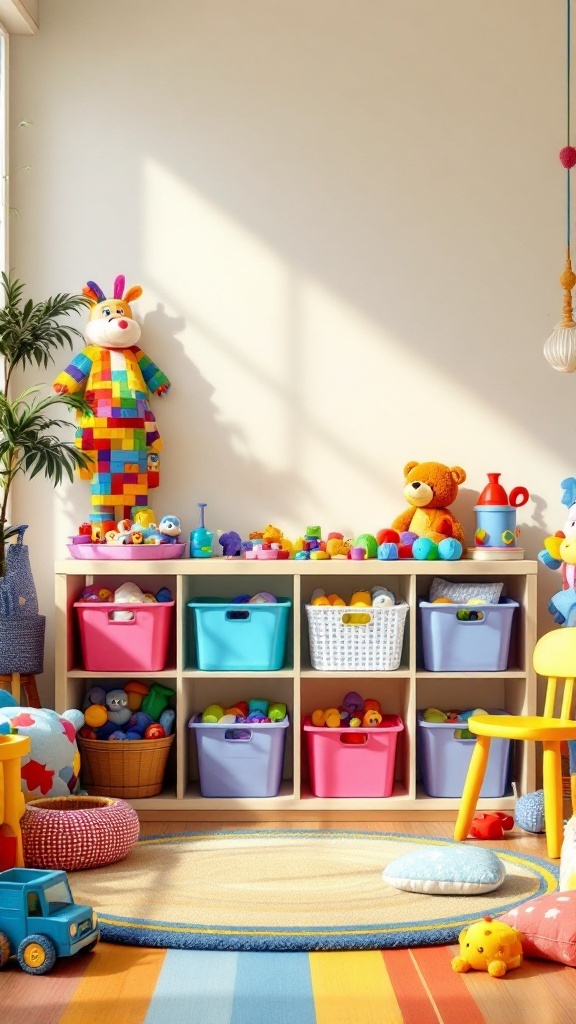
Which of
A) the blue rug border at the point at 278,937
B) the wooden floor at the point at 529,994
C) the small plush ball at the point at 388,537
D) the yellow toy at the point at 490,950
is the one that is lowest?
the blue rug border at the point at 278,937

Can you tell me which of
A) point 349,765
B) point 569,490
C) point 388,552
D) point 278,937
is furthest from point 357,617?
point 278,937

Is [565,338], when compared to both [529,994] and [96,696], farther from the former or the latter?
[529,994]

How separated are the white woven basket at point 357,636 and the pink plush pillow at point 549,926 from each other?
123 centimetres

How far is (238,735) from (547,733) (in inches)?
40.0

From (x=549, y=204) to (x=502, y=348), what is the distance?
1.70 feet

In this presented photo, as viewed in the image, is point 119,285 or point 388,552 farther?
point 119,285

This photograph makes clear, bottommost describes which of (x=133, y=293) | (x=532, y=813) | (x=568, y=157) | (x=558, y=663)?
(x=532, y=813)

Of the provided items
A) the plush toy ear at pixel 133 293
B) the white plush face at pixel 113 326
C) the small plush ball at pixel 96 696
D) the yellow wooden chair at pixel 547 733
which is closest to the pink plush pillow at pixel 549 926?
the yellow wooden chair at pixel 547 733

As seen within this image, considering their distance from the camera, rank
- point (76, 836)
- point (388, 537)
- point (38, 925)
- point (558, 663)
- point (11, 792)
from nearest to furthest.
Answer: point (38, 925)
point (11, 792)
point (76, 836)
point (558, 663)
point (388, 537)

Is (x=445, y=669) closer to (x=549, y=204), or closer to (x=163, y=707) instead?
(x=163, y=707)

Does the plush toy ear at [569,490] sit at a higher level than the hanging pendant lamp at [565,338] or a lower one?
lower

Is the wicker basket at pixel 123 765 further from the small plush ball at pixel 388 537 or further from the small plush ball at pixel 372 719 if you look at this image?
the small plush ball at pixel 388 537

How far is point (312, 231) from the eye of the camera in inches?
150

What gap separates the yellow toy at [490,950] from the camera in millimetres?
2189
